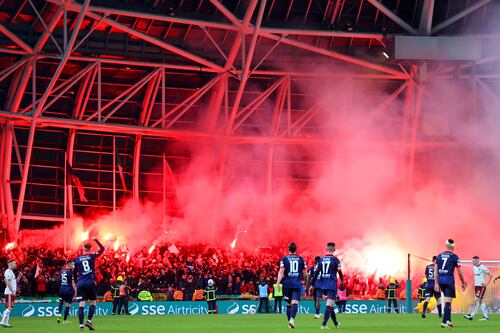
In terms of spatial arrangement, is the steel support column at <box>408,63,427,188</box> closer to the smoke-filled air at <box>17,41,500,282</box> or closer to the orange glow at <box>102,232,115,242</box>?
the smoke-filled air at <box>17,41,500,282</box>

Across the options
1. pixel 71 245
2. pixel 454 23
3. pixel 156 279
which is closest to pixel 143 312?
pixel 156 279

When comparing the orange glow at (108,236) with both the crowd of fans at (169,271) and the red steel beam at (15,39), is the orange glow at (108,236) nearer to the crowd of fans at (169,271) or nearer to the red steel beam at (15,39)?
the crowd of fans at (169,271)

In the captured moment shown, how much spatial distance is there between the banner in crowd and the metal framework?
8.93 metres

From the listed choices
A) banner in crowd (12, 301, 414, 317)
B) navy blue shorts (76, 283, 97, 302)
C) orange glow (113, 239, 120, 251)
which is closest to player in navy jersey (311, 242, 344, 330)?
navy blue shorts (76, 283, 97, 302)

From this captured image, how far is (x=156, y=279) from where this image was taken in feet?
148

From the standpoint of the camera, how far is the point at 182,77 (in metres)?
49.2

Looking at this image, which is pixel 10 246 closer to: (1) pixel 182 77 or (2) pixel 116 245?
(2) pixel 116 245

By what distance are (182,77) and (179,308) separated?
1323 cm

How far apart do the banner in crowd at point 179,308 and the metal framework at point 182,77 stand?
29.3 feet

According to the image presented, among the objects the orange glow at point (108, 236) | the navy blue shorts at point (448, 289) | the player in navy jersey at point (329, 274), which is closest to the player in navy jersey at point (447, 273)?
the navy blue shorts at point (448, 289)

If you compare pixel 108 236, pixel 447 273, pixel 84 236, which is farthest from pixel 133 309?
pixel 447 273

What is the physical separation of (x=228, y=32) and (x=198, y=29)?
149 centimetres

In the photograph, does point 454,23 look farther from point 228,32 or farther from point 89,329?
point 89,329

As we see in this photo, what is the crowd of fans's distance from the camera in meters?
42.4
